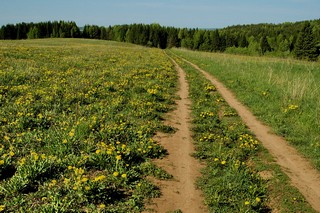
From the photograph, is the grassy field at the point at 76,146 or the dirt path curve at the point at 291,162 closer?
the grassy field at the point at 76,146

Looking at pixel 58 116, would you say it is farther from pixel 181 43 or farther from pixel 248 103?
pixel 181 43

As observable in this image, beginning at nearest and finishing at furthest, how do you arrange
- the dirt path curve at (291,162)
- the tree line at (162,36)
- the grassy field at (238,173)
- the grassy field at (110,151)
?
1. the grassy field at (110,151)
2. the grassy field at (238,173)
3. the dirt path curve at (291,162)
4. the tree line at (162,36)

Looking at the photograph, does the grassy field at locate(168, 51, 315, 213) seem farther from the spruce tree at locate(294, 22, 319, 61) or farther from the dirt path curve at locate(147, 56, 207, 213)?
the spruce tree at locate(294, 22, 319, 61)

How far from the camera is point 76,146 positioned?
7555mm

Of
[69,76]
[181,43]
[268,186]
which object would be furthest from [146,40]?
[268,186]

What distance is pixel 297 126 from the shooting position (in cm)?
1062

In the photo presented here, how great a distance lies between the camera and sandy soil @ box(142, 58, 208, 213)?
5.79 meters

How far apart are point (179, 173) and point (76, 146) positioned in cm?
274

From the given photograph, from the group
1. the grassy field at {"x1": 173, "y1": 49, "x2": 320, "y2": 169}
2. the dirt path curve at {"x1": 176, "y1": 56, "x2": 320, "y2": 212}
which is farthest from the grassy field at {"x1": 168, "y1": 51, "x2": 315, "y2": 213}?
the grassy field at {"x1": 173, "y1": 49, "x2": 320, "y2": 169}

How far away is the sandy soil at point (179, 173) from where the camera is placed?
19.0 feet

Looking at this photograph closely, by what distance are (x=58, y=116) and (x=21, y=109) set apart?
1.29 m

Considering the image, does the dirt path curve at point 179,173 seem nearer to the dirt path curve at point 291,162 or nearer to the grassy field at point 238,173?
the grassy field at point 238,173

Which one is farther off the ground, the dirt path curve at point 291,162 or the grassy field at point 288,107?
the grassy field at point 288,107

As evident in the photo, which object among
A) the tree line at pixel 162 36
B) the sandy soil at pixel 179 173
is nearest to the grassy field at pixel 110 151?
the sandy soil at pixel 179 173
